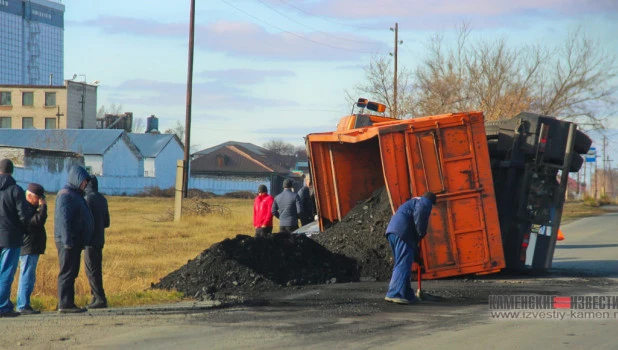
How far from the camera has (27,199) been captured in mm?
9398

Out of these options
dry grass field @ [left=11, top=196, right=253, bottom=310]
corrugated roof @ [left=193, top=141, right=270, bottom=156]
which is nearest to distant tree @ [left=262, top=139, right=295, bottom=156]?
corrugated roof @ [left=193, top=141, right=270, bottom=156]

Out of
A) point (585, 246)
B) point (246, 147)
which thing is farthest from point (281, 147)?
point (585, 246)

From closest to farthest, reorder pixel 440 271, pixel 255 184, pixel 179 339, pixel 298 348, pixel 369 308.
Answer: pixel 298 348 < pixel 179 339 < pixel 369 308 < pixel 440 271 < pixel 255 184

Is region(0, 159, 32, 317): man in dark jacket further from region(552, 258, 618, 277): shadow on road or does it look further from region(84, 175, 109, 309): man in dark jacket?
region(552, 258, 618, 277): shadow on road

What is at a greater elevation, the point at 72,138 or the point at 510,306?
the point at 72,138

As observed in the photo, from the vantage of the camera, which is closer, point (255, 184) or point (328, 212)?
point (328, 212)

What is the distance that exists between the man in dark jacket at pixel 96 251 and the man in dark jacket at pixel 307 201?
6.08m

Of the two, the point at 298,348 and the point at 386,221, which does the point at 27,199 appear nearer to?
the point at 298,348

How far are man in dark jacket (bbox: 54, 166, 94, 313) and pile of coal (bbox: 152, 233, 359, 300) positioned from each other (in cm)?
195

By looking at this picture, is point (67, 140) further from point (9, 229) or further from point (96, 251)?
point (9, 229)

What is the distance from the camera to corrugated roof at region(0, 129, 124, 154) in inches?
2820

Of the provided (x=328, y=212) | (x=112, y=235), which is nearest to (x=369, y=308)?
(x=328, y=212)

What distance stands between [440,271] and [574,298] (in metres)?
2.15

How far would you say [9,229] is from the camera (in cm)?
891
